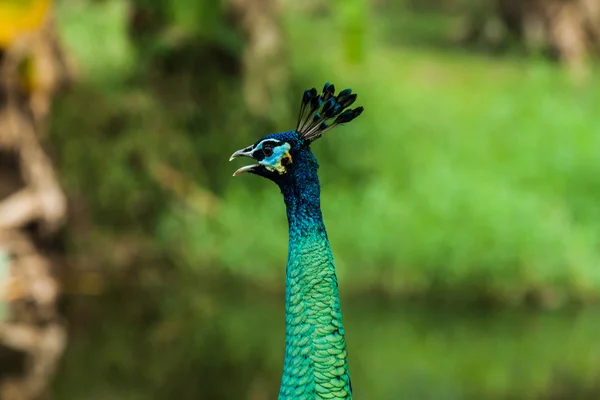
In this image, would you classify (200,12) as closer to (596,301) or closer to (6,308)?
(6,308)

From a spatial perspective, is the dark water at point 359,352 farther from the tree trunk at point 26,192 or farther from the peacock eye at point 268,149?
the peacock eye at point 268,149

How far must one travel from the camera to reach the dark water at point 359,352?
292 cm

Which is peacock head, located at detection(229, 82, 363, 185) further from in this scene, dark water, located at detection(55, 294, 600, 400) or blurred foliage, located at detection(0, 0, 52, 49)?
blurred foliage, located at detection(0, 0, 52, 49)

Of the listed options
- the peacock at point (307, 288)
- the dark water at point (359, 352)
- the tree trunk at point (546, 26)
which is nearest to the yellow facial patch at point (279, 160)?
the peacock at point (307, 288)

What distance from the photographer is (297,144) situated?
3.28 feet

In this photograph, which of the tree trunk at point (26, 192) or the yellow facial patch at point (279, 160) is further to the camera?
the tree trunk at point (26, 192)

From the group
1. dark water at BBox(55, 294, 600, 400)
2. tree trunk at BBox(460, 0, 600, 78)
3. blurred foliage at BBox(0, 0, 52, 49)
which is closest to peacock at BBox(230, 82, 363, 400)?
dark water at BBox(55, 294, 600, 400)

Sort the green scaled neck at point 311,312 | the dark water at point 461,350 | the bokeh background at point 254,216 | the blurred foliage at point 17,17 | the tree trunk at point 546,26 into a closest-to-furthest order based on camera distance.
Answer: the green scaled neck at point 311,312, the dark water at point 461,350, the bokeh background at point 254,216, the blurred foliage at point 17,17, the tree trunk at point 546,26

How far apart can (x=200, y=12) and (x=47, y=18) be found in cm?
61

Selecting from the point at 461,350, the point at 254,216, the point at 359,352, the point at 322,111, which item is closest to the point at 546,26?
the point at 254,216

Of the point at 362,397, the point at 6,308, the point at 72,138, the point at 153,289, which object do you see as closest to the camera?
the point at 362,397

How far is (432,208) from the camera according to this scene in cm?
388

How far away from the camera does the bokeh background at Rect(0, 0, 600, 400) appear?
311cm

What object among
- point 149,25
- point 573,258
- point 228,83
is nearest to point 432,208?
point 573,258
